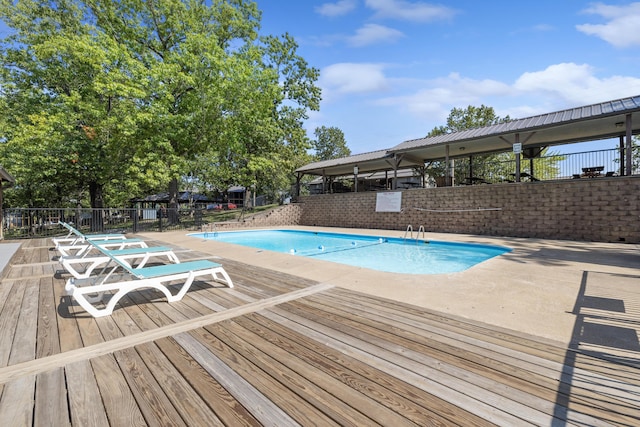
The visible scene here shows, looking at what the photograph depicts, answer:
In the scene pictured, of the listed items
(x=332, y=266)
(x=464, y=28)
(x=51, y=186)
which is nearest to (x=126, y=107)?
(x=51, y=186)

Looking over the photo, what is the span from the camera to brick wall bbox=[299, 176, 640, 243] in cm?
869

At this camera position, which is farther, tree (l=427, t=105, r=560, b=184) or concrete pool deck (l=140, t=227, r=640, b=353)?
tree (l=427, t=105, r=560, b=184)

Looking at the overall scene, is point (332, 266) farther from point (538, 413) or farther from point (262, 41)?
point (262, 41)

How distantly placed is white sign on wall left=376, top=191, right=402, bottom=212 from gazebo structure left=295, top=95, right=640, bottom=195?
190 centimetres

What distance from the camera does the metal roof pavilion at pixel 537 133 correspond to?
896 centimetres

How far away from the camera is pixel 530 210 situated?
10.3 meters

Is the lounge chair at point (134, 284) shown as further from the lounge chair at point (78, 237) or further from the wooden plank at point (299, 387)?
the lounge chair at point (78, 237)

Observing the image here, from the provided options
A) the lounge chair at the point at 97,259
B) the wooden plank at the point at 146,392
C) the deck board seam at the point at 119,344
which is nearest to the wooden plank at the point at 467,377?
the deck board seam at the point at 119,344

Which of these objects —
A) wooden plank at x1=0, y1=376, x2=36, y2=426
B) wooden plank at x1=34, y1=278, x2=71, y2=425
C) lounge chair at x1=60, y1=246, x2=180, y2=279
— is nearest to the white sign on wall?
lounge chair at x1=60, y1=246, x2=180, y2=279

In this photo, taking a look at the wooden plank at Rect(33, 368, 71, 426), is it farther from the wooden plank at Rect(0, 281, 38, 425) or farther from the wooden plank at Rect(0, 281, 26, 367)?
the wooden plank at Rect(0, 281, 26, 367)

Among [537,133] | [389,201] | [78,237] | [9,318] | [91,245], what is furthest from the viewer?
[389,201]

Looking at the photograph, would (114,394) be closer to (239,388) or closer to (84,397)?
(84,397)

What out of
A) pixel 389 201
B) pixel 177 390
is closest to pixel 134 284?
pixel 177 390

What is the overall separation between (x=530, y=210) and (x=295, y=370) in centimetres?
1163
